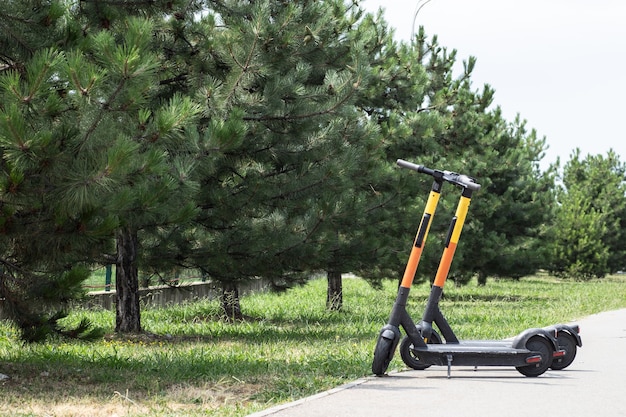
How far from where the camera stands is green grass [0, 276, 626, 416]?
6.98 m

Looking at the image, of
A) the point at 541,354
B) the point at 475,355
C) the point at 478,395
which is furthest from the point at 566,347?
the point at 478,395

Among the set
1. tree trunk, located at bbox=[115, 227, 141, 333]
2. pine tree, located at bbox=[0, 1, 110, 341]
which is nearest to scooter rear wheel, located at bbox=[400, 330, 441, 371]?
pine tree, located at bbox=[0, 1, 110, 341]

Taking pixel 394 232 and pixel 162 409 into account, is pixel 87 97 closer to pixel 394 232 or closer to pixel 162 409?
pixel 162 409

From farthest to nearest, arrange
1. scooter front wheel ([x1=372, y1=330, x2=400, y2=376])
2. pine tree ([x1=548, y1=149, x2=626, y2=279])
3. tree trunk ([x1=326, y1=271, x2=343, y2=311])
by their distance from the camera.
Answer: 1. pine tree ([x1=548, y1=149, x2=626, y2=279])
2. tree trunk ([x1=326, y1=271, x2=343, y2=311])
3. scooter front wheel ([x1=372, y1=330, x2=400, y2=376])

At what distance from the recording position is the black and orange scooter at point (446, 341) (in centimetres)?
792

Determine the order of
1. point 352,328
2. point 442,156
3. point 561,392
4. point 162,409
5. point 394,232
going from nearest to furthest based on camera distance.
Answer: point 162,409
point 561,392
point 352,328
point 394,232
point 442,156

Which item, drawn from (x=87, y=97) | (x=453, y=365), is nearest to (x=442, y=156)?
(x=453, y=365)

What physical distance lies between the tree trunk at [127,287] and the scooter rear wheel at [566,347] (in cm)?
573

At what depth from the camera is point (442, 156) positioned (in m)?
19.2

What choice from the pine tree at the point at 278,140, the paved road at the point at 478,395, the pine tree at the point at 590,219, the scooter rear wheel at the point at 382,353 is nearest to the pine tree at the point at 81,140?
the paved road at the point at 478,395

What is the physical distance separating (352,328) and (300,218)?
2.44 meters

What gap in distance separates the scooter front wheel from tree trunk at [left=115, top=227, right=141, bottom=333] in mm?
5047

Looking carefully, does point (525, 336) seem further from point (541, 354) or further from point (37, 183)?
point (37, 183)

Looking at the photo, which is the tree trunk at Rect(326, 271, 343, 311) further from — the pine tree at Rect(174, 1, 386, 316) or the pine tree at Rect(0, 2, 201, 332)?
the pine tree at Rect(0, 2, 201, 332)
